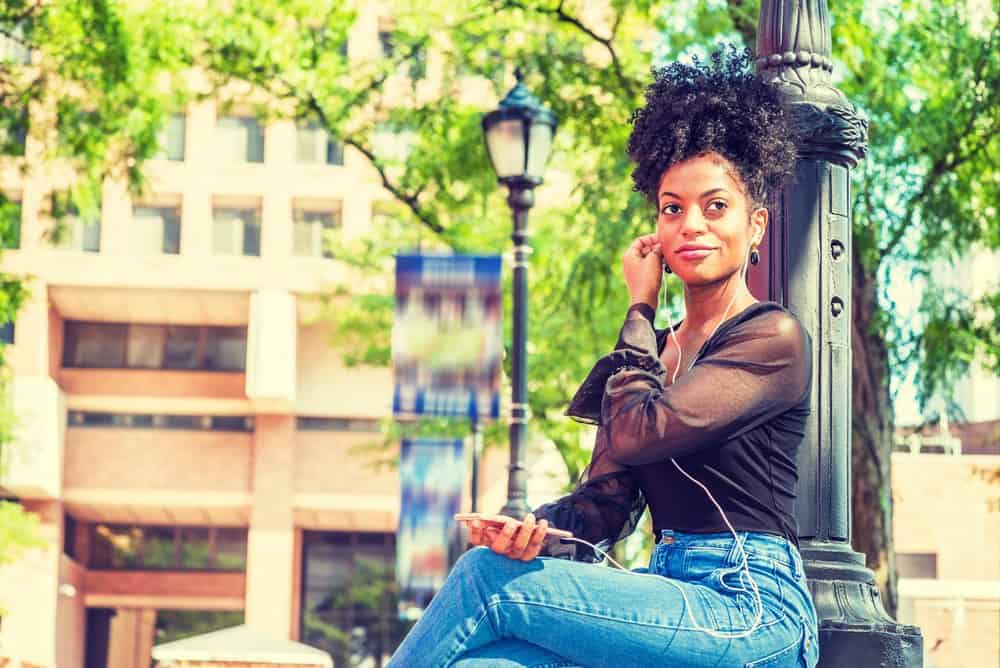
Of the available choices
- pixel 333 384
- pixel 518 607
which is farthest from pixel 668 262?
pixel 333 384

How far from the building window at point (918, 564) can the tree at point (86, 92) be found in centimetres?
3899

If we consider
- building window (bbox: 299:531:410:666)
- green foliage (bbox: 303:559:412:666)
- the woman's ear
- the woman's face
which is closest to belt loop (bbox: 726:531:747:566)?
the woman's face

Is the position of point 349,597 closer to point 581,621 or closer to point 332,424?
point 332,424

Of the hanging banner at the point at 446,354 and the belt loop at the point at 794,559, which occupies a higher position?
the hanging banner at the point at 446,354

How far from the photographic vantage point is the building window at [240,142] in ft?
157

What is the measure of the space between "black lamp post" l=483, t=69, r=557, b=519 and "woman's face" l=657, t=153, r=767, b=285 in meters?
8.29

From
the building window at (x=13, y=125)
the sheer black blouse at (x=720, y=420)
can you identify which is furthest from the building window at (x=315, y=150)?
the sheer black blouse at (x=720, y=420)

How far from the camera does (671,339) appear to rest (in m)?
3.65

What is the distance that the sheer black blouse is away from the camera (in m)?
3.15

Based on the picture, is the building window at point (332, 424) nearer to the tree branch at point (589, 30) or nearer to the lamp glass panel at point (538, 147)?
the tree branch at point (589, 30)

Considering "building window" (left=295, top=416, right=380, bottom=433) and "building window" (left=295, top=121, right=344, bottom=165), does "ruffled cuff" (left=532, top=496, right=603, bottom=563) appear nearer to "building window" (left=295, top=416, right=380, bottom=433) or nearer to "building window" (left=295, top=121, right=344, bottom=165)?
"building window" (left=295, top=121, right=344, bottom=165)

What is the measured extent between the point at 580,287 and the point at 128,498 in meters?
36.5

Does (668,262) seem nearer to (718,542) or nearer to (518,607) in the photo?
(718,542)

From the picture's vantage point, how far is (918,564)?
5016cm
